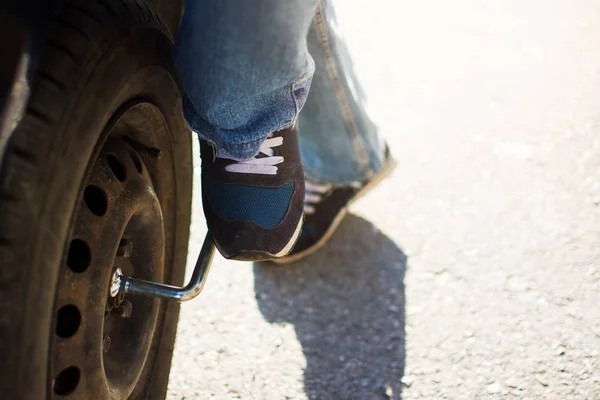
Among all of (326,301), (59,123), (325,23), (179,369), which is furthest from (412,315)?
(59,123)

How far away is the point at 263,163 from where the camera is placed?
1.18 meters

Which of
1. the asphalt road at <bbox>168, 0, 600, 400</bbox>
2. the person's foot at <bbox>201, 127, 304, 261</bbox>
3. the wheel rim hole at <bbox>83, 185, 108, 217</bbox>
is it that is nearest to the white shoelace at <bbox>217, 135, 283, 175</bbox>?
the person's foot at <bbox>201, 127, 304, 261</bbox>

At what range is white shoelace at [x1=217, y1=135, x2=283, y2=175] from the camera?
116 centimetres

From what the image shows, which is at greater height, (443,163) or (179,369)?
(179,369)

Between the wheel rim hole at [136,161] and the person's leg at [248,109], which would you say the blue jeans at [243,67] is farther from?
the wheel rim hole at [136,161]

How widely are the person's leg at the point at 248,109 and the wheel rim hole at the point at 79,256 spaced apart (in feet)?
0.94

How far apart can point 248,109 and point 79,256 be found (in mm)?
349

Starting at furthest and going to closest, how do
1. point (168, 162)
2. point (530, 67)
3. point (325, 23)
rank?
point (530, 67)
point (325, 23)
point (168, 162)

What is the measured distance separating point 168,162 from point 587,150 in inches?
60.9

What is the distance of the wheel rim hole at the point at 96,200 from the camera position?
943 mm

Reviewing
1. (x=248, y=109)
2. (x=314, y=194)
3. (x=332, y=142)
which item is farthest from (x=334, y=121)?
(x=248, y=109)

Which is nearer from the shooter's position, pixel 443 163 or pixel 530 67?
pixel 443 163

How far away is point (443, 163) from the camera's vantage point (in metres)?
2.14

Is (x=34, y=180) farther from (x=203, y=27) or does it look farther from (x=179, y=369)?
(x=179, y=369)
